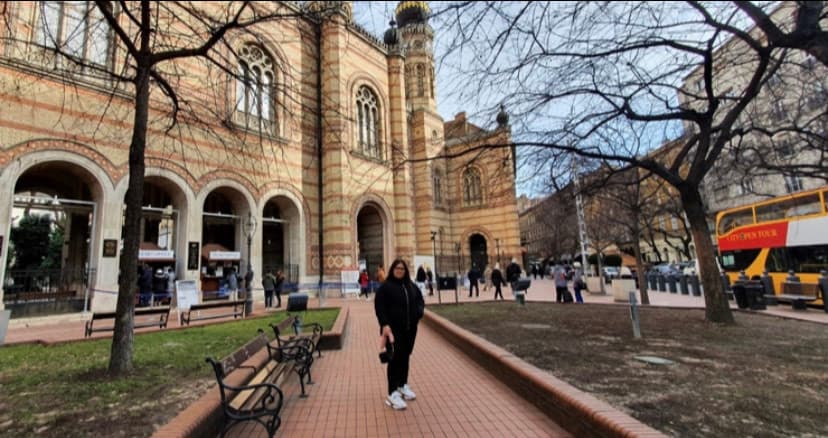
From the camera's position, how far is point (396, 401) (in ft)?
13.9

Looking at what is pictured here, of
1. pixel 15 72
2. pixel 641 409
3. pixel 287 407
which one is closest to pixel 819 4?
pixel 641 409

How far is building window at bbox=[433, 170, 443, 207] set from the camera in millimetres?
32906

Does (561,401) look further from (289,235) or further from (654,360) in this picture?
(289,235)

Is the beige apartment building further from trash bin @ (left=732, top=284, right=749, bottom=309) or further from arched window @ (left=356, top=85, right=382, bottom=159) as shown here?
trash bin @ (left=732, top=284, right=749, bottom=309)

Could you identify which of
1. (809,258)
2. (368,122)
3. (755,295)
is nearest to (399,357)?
(755,295)

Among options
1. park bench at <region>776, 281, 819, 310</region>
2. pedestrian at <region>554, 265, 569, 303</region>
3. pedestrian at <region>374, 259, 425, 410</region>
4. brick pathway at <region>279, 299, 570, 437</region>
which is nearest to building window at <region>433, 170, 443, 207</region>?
pedestrian at <region>554, 265, 569, 303</region>

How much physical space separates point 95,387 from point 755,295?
1566 centimetres

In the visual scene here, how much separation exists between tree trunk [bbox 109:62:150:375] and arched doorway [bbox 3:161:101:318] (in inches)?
376

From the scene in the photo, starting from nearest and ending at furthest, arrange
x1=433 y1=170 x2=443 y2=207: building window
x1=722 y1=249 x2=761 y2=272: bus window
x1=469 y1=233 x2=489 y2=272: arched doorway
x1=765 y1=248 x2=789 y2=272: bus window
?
x1=765 y1=248 x2=789 y2=272: bus window < x1=722 y1=249 x2=761 y2=272: bus window < x1=469 y1=233 x2=489 y2=272: arched doorway < x1=433 y1=170 x2=443 y2=207: building window

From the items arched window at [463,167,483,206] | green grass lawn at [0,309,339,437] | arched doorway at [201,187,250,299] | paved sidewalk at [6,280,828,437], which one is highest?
arched window at [463,167,483,206]

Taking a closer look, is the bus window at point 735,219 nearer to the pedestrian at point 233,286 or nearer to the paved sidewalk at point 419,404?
the paved sidewalk at point 419,404

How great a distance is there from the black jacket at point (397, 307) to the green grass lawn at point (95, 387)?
224cm

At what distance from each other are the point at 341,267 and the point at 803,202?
18856 mm

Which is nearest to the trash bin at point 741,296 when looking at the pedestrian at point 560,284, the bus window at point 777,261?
the bus window at point 777,261
